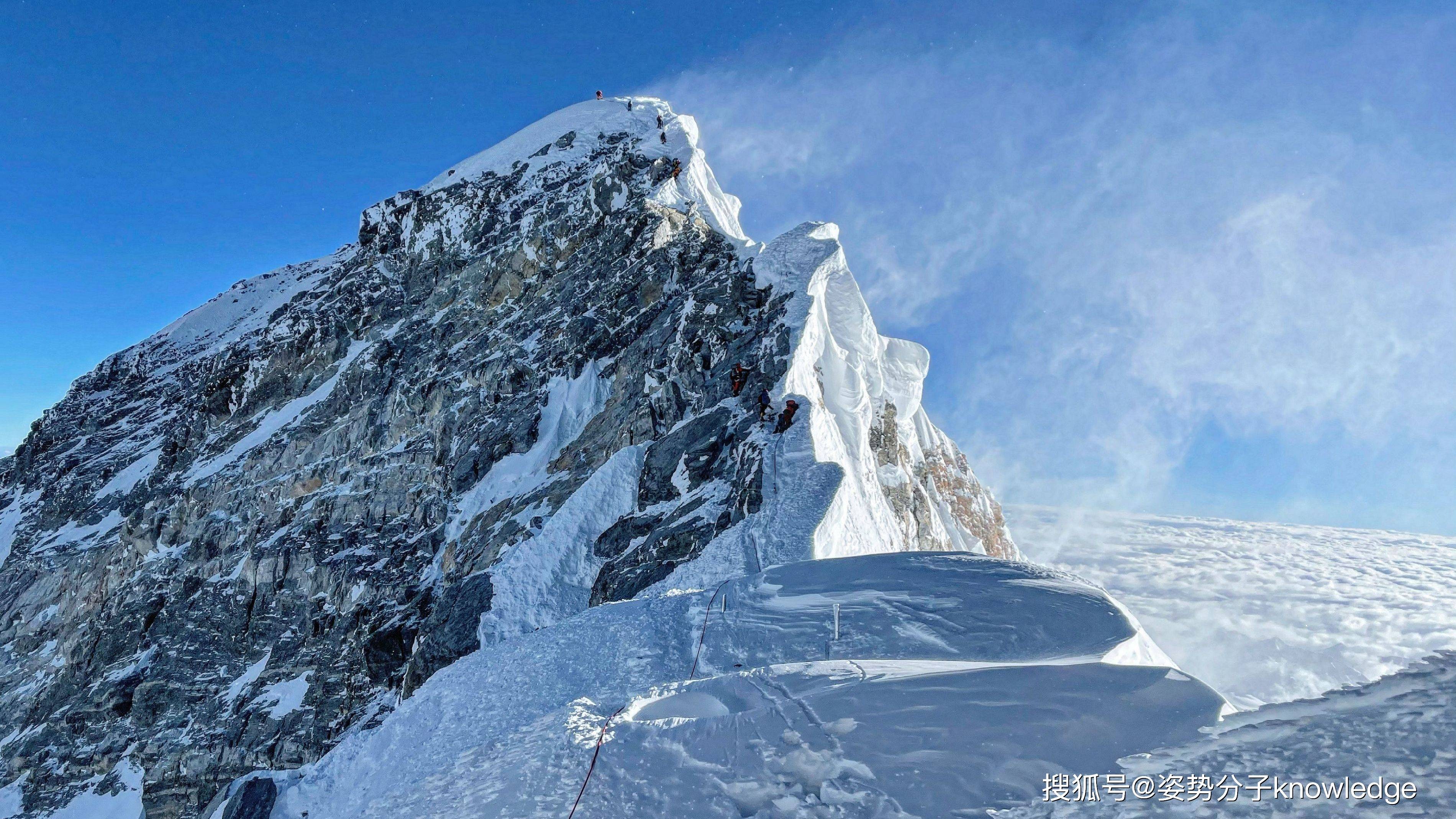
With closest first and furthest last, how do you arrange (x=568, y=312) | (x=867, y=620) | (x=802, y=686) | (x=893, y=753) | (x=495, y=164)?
(x=893, y=753), (x=802, y=686), (x=867, y=620), (x=568, y=312), (x=495, y=164)

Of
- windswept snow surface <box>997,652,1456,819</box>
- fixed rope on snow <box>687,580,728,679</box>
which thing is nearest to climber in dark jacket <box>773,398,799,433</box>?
fixed rope on snow <box>687,580,728,679</box>

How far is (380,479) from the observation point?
128ft

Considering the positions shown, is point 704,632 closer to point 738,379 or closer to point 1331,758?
point 1331,758

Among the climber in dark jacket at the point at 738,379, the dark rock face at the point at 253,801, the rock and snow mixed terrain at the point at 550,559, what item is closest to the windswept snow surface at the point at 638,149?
the rock and snow mixed terrain at the point at 550,559

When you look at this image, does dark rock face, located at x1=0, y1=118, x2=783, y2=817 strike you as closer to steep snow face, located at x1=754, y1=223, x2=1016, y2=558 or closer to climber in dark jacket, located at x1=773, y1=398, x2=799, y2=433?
climber in dark jacket, located at x1=773, y1=398, x2=799, y2=433

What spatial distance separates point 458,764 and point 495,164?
5241cm

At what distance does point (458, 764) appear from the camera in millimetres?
7965

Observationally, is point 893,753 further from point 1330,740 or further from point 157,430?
point 157,430

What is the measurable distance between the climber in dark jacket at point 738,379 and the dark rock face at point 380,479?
12.3 inches

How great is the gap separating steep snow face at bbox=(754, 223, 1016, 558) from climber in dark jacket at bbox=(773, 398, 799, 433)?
0.56 m

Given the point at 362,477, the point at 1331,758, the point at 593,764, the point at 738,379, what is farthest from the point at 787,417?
the point at 362,477

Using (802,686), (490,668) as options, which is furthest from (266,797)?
(802,686)

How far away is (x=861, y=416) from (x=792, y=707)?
2006cm

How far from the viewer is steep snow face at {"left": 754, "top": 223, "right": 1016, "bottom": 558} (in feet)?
67.6
